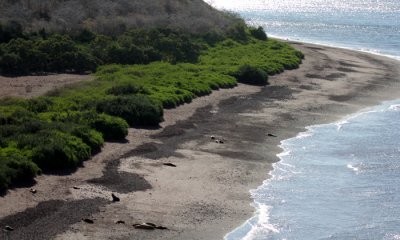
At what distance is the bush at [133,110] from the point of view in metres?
38.1

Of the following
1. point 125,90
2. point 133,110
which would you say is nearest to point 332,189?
point 133,110

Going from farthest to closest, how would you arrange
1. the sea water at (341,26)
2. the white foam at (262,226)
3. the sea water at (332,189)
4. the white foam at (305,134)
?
the sea water at (341,26) < the white foam at (305,134) < the sea water at (332,189) < the white foam at (262,226)

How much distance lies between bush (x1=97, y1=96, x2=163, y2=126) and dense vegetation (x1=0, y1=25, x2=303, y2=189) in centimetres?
4

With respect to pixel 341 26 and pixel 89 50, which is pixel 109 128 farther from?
pixel 341 26

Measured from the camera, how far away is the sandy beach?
24.3 meters

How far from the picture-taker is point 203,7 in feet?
270

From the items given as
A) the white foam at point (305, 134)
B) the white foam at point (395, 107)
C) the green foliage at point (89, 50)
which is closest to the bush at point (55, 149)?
the white foam at point (305, 134)

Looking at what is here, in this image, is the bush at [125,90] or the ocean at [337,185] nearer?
the ocean at [337,185]

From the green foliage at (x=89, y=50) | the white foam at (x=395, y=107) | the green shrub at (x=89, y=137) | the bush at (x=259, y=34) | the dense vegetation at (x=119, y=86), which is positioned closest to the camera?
the dense vegetation at (x=119, y=86)

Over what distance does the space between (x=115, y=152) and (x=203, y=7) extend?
168 feet

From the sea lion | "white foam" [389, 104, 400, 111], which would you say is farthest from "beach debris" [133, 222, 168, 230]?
"white foam" [389, 104, 400, 111]

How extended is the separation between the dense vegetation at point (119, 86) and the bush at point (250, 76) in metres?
0.06

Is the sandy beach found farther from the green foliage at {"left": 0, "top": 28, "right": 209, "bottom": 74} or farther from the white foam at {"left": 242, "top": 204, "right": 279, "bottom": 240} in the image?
the green foliage at {"left": 0, "top": 28, "right": 209, "bottom": 74}

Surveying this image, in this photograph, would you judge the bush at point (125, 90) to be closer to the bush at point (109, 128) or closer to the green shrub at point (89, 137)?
the bush at point (109, 128)
